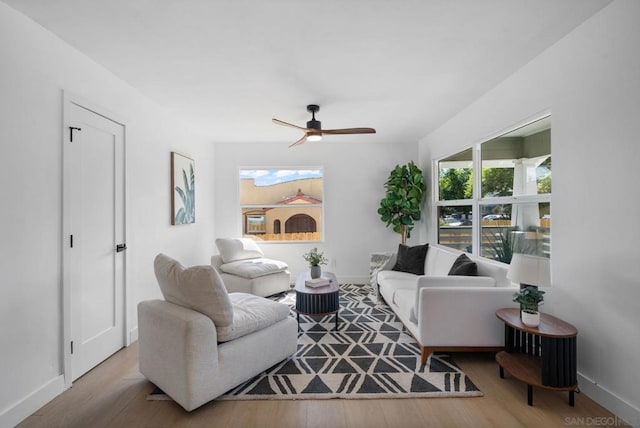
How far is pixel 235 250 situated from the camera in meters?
4.54

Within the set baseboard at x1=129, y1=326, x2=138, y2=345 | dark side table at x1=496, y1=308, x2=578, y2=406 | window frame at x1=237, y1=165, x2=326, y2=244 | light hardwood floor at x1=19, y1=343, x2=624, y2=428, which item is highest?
window frame at x1=237, y1=165, x2=326, y2=244

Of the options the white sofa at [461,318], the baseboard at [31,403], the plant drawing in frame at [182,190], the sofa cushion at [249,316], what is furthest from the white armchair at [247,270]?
the white sofa at [461,318]

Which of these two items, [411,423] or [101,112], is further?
[101,112]

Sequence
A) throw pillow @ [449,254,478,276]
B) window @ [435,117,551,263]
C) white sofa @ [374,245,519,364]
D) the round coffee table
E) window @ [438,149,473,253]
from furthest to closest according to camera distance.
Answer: window @ [438,149,473,253]
the round coffee table
throw pillow @ [449,254,478,276]
window @ [435,117,551,263]
white sofa @ [374,245,519,364]

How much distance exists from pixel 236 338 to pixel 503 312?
6.69ft

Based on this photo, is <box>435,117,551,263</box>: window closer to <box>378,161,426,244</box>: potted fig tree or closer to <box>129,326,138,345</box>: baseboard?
<box>378,161,426,244</box>: potted fig tree

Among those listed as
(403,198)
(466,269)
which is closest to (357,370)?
(466,269)

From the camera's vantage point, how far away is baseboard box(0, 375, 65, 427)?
5.68 feet

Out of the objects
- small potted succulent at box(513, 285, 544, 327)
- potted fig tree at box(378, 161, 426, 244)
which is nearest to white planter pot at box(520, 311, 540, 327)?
small potted succulent at box(513, 285, 544, 327)

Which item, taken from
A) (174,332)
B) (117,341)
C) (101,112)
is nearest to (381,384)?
(174,332)

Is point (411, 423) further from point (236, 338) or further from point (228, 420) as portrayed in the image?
point (236, 338)

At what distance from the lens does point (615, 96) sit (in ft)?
5.98

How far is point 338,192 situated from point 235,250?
6.77ft

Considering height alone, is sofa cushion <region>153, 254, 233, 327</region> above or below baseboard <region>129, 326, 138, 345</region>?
above
